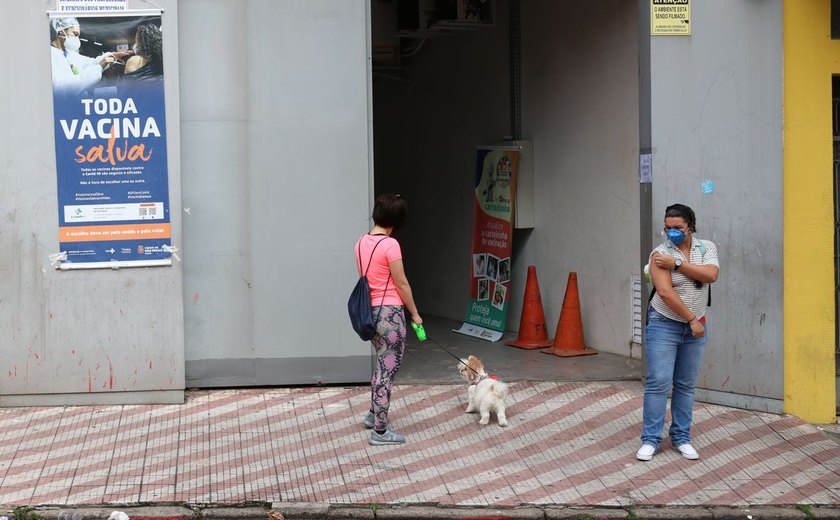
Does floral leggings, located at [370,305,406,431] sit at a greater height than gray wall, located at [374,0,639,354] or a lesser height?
lesser

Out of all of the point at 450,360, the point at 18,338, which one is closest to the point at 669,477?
the point at 450,360

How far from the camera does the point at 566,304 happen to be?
11.2m

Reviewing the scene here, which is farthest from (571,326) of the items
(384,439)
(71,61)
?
(71,61)

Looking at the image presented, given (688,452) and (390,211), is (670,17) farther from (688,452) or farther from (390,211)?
(688,452)

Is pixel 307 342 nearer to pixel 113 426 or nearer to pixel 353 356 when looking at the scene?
pixel 353 356

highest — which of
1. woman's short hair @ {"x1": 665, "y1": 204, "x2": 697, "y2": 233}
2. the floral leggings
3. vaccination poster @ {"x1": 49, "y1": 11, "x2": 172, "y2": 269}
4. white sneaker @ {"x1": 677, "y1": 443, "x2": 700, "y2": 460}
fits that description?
vaccination poster @ {"x1": 49, "y1": 11, "x2": 172, "y2": 269}

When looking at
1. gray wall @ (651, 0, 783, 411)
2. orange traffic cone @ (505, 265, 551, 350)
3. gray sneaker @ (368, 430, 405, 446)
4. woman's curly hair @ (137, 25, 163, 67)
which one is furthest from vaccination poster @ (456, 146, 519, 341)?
woman's curly hair @ (137, 25, 163, 67)

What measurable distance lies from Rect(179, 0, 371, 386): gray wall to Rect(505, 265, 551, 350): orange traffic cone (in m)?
2.76

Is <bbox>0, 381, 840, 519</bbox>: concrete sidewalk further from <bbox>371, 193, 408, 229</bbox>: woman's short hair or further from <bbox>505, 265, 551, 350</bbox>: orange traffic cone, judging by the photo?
<bbox>505, 265, 551, 350</bbox>: orange traffic cone

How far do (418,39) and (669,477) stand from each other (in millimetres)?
8949

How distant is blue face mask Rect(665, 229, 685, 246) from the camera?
7.32 metres

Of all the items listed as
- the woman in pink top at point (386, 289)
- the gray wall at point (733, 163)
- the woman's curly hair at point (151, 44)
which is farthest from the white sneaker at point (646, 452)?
the woman's curly hair at point (151, 44)

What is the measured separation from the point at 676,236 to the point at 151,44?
14.3ft

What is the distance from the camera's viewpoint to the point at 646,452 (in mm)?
7645
